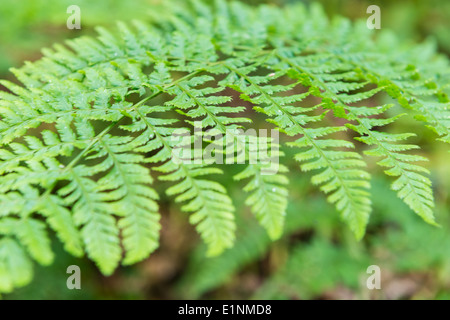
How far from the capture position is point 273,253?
11.7ft

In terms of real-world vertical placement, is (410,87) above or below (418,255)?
above

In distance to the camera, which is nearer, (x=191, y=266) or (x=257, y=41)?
(x=257, y=41)

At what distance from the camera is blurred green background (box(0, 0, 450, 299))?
2.94m

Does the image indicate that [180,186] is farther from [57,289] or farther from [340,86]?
[57,289]

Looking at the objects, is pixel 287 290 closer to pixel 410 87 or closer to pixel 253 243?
pixel 253 243

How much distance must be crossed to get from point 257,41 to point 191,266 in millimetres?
2088

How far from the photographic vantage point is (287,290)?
293 cm

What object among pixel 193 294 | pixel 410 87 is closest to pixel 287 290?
pixel 193 294

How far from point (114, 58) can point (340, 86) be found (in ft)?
3.35

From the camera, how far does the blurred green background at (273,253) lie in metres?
2.94
